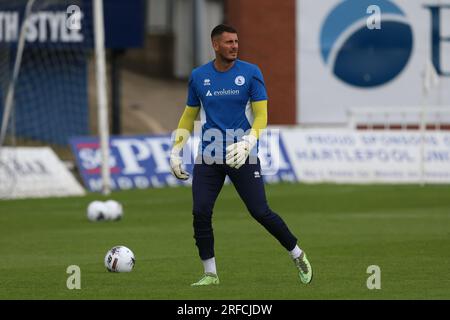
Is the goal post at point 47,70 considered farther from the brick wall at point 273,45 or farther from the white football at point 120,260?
the white football at point 120,260

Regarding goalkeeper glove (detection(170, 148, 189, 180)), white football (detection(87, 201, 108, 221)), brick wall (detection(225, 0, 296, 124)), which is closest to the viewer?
goalkeeper glove (detection(170, 148, 189, 180))

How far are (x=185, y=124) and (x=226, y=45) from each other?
1.07 m

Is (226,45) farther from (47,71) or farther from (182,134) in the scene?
(47,71)

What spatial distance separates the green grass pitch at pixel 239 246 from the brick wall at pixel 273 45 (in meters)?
6.92

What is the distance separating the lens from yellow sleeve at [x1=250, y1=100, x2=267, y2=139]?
14.3 m

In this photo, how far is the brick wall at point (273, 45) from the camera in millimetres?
38125

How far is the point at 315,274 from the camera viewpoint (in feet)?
51.3

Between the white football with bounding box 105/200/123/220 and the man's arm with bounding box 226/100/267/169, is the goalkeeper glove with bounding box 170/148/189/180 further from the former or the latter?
the white football with bounding box 105/200/123/220

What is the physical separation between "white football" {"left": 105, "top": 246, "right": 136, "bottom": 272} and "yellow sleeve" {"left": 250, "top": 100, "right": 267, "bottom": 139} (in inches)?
97.1

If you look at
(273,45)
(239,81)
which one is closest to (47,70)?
(273,45)

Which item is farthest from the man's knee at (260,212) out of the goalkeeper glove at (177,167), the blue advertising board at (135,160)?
the blue advertising board at (135,160)

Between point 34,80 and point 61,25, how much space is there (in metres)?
3.14

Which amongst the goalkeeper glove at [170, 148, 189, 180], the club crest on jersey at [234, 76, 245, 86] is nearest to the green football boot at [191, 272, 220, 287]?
the goalkeeper glove at [170, 148, 189, 180]

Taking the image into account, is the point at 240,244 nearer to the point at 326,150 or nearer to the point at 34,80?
the point at 326,150
